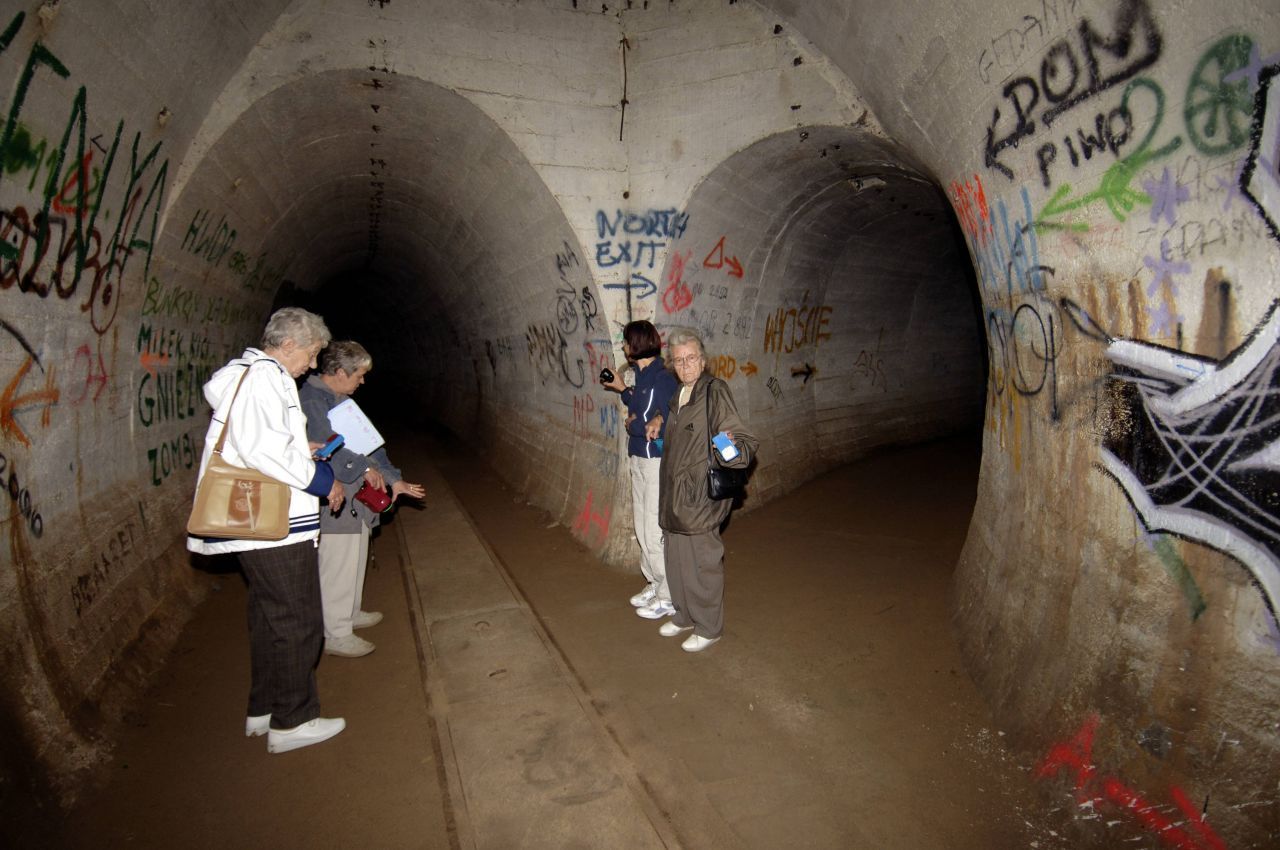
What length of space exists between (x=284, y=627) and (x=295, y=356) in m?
1.33

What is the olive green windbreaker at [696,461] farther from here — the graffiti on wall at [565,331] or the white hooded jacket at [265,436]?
the graffiti on wall at [565,331]

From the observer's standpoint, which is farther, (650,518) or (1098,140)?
(650,518)

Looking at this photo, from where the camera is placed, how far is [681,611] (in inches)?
188

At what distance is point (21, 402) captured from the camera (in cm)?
343

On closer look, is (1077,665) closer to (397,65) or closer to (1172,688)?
(1172,688)

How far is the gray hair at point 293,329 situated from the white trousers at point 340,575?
1.48 m

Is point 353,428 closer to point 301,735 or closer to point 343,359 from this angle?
point 343,359

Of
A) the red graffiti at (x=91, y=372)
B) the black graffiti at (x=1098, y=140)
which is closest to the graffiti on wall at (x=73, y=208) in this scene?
the red graffiti at (x=91, y=372)

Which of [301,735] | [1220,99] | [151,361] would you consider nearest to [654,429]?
[301,735]

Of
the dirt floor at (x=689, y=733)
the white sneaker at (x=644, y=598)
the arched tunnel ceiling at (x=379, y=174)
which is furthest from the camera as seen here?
the arched tunnel ceiling at (x=379, y=174)

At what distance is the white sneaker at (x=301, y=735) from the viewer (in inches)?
137

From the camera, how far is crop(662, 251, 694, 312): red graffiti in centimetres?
640

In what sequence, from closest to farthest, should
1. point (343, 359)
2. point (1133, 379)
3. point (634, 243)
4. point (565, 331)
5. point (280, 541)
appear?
point (1133, 379) < point (280, 541) < point (343, 359) < point (634, 243) < point (565, 331)

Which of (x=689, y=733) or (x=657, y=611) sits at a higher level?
(x=657, y=611)
